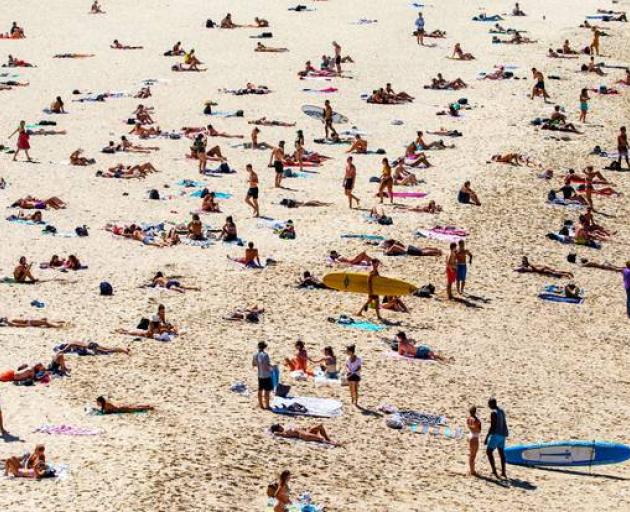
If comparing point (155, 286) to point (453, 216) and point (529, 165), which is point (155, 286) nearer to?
point (453, 216)

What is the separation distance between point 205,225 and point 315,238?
2.73m

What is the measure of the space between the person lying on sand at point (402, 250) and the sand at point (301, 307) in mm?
327

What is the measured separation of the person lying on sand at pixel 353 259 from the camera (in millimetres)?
36000

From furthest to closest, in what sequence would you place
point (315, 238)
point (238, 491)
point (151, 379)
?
1. point (315, 238)
2. point (151, 379)
3. point (238, 491)

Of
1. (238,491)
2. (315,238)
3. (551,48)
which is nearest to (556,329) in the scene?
(315,238)

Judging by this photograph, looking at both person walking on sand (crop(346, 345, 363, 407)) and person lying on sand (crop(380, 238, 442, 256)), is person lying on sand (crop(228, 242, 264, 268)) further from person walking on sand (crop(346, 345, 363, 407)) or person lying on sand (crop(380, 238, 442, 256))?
person walking on sand (crop(346, 345, 363, 407))

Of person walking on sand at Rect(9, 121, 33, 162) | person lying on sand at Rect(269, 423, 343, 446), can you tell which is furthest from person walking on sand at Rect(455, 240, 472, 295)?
person walking on sand at Rect(9, 121, 33, 162)

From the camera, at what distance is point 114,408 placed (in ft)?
84.8

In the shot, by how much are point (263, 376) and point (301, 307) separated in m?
6.63

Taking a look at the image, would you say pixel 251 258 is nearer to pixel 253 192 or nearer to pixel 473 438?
pixel 253 192

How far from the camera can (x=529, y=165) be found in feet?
153

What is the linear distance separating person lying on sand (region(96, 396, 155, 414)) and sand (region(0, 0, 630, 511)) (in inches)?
10.9

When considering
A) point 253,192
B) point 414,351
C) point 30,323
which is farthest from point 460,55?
point 30,323

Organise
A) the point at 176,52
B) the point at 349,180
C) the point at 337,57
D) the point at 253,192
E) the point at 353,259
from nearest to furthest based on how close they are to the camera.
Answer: the point at 353,259 < the point at 253,192 < the point at 349,180 < the point at 337,57 < the point at 176,52
